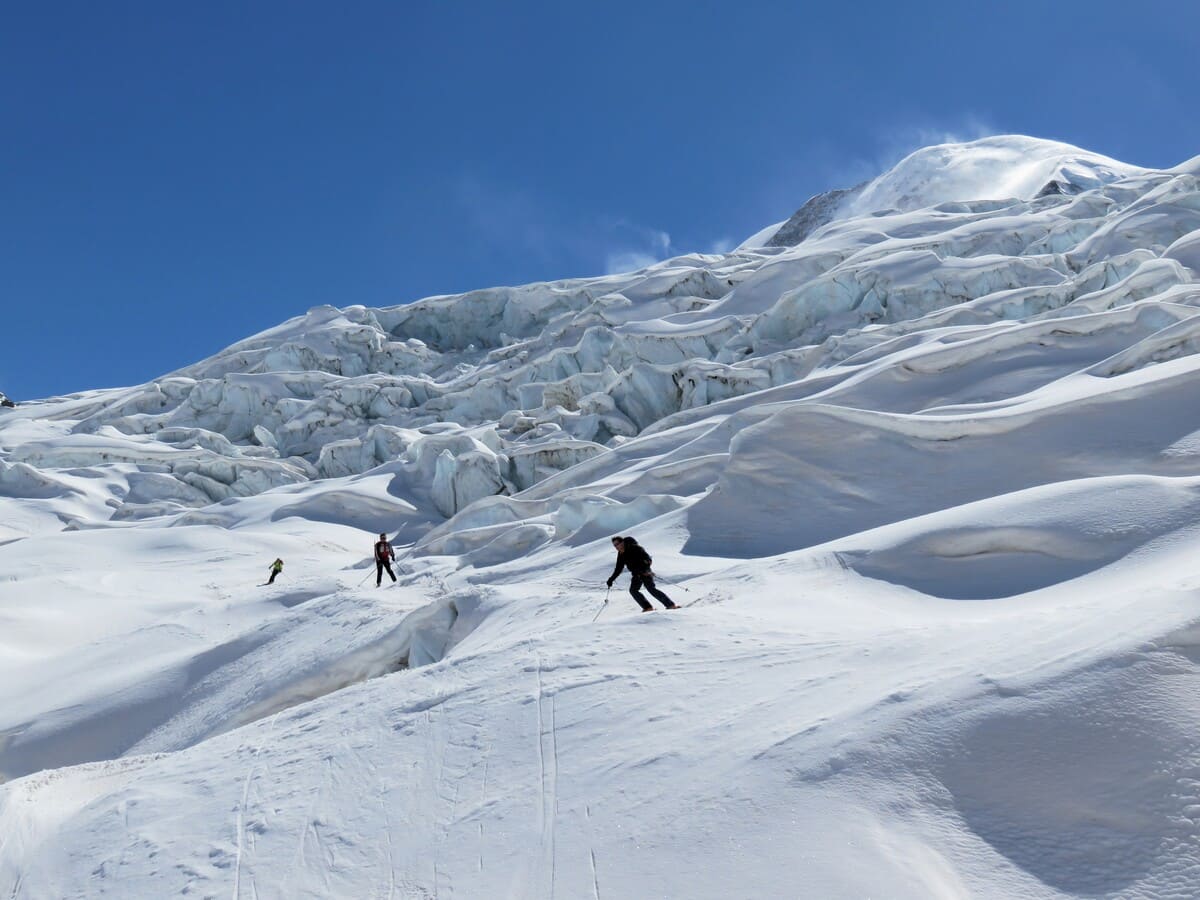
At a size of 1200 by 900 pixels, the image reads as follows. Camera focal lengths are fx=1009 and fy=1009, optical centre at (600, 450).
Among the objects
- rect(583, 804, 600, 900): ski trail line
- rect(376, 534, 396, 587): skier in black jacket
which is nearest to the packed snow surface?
rect(583, 804, 600, 900): ski trail line

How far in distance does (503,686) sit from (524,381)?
3351cm

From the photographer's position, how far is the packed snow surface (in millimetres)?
4309

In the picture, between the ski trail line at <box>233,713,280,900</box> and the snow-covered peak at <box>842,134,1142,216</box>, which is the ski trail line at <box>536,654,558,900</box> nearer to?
the ski trail line at <box>233,713,280,900</box>

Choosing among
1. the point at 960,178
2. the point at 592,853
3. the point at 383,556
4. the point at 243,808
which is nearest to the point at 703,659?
the point at 592,853

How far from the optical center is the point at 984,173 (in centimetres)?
8138

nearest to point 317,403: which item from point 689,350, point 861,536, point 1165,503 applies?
point 689,350

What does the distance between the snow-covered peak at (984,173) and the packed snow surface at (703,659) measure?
2112 inches

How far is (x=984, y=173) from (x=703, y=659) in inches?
3308

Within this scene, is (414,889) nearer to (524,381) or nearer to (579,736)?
(579,736)

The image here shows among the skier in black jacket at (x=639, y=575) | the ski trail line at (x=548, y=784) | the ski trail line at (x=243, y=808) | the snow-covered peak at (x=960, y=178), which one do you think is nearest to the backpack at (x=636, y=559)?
the skier in black jacket at (x=639, y=575)

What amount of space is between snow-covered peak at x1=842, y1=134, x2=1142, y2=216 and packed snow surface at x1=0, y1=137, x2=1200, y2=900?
5365 centimetres

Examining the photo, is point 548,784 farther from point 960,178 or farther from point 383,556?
point 960,178

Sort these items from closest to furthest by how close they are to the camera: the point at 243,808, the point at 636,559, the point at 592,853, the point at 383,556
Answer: the point at 592,853 → the point at 243,808 → the point at 636,559 → the point at 383,556

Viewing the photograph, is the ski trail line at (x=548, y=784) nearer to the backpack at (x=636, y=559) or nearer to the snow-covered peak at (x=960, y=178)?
the backpack at (x=636, y=559)
